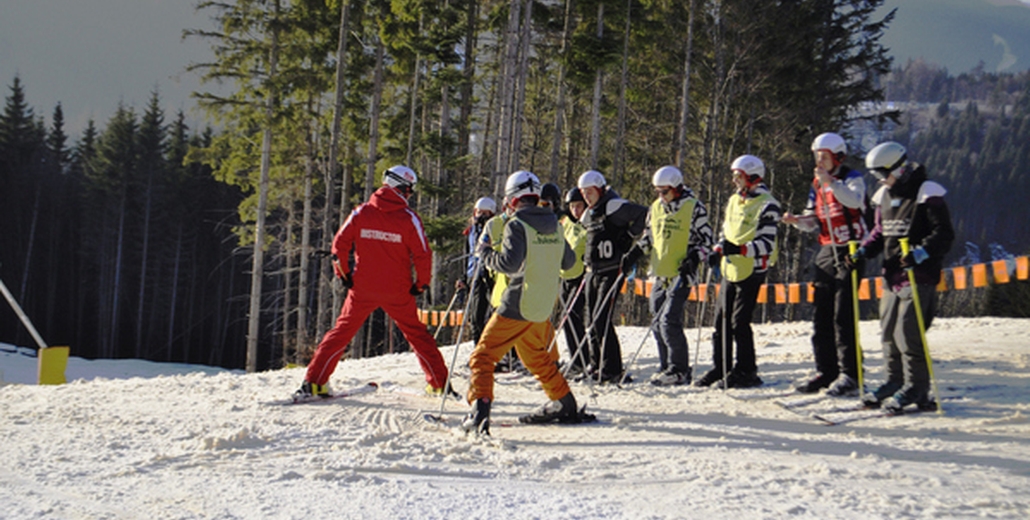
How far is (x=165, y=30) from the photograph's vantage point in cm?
18538

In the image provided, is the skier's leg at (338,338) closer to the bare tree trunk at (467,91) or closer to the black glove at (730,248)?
the black glove at (730,248)

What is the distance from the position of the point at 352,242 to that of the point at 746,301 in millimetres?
3627

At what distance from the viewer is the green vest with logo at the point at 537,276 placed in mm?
5035

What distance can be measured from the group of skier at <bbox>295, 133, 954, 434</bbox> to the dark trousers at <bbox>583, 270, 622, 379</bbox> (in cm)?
1

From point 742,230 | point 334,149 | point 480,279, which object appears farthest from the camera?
point 334,149

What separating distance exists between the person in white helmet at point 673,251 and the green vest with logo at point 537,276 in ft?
6.12

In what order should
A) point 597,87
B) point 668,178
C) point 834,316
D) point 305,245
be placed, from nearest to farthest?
point 834,316, point 668,178, point 597,87, point 305,245

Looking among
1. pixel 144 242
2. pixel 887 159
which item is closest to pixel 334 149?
pixel 887 159

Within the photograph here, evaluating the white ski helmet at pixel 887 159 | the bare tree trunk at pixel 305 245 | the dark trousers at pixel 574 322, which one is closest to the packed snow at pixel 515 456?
the dark trousers at pixel 574 322

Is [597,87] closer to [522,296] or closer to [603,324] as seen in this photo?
[603,324]

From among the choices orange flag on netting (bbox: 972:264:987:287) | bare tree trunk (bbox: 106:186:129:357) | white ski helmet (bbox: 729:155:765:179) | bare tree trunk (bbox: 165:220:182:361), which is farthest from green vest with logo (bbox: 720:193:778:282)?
bare tree trunk (bbox: 165:220:182:361)

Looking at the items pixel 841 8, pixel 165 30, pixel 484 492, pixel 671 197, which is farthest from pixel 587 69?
pixel 165 30

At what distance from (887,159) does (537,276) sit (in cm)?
282

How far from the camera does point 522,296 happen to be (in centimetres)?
503
